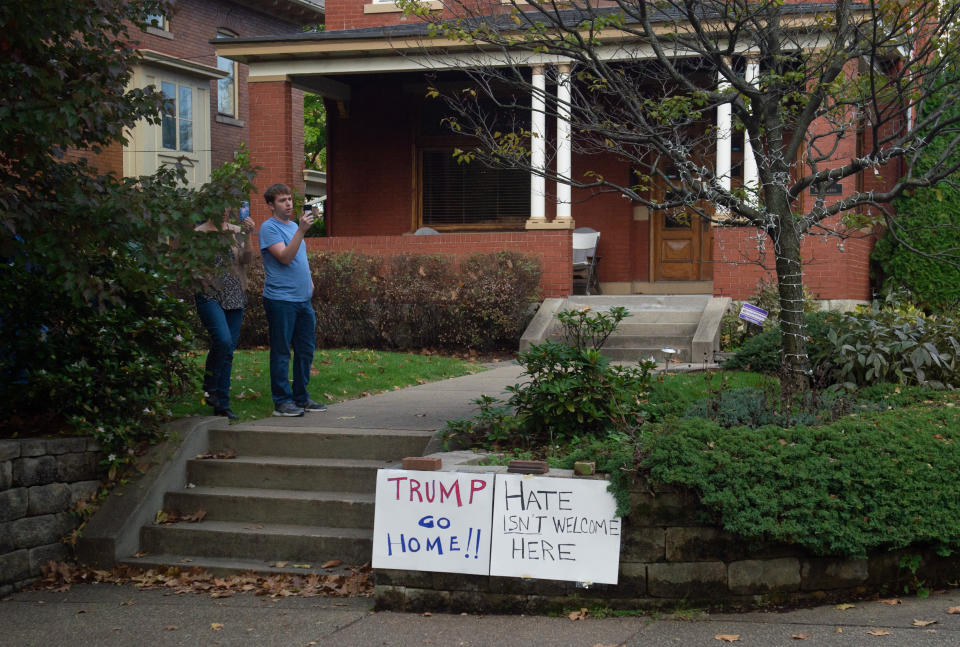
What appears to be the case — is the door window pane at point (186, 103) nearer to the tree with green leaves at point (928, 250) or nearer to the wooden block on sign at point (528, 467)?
the tree with green leaves at point (928, 250)

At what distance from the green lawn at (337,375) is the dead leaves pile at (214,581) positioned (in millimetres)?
1639

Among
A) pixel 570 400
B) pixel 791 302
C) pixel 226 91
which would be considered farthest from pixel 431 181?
pixel 570 400

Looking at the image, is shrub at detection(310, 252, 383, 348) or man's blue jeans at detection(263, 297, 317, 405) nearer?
man's blue jeans at detection(263, 297, 317, 405)

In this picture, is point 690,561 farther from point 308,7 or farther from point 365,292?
point 308,7

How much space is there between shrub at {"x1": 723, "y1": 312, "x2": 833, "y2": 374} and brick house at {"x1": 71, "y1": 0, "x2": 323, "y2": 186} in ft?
56.4

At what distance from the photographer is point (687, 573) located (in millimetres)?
5234

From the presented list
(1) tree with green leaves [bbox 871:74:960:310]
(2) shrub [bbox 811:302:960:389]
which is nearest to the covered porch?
(1) tree with green leaves [bbox 871:74:960:310]

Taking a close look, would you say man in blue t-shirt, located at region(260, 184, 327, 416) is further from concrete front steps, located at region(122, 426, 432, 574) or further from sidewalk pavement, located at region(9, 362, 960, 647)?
sidewalk pavement, located at region(9, 362, 960, 647)

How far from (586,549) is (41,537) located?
3392 millimetres

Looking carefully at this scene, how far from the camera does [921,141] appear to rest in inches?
277

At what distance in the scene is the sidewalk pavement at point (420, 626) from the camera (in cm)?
480

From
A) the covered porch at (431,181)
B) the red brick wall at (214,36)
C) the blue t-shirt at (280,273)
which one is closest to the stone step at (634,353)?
the covered porch at (431,181)

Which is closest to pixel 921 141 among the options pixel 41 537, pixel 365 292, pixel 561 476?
pixel 561 476

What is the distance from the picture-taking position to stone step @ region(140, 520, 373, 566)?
242 inches
